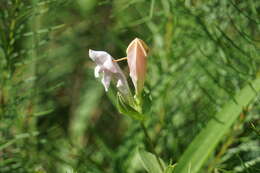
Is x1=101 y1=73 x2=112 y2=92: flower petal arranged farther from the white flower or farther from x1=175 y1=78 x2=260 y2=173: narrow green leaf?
x1=175 y1=78 x2=260 y2=173: narrow green leaf

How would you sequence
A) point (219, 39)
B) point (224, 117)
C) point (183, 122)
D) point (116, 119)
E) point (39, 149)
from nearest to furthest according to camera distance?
point (224, 117) < point (219, 39) < point (183, 122) < point (39, 149) < point (116, 119)

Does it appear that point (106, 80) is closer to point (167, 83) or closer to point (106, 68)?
point (106, 68)

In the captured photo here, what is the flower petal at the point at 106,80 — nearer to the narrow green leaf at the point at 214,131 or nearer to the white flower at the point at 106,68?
the white flower at the point at 106,68

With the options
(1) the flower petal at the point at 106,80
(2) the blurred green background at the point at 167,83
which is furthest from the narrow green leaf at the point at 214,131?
(1) the flower petal at the point at 106,80

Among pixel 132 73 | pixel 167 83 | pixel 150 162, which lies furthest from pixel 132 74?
pixel 167 83

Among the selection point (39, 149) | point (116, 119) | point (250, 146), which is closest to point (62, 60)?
point (116, 119)

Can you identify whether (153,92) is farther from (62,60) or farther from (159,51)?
(62,60)
